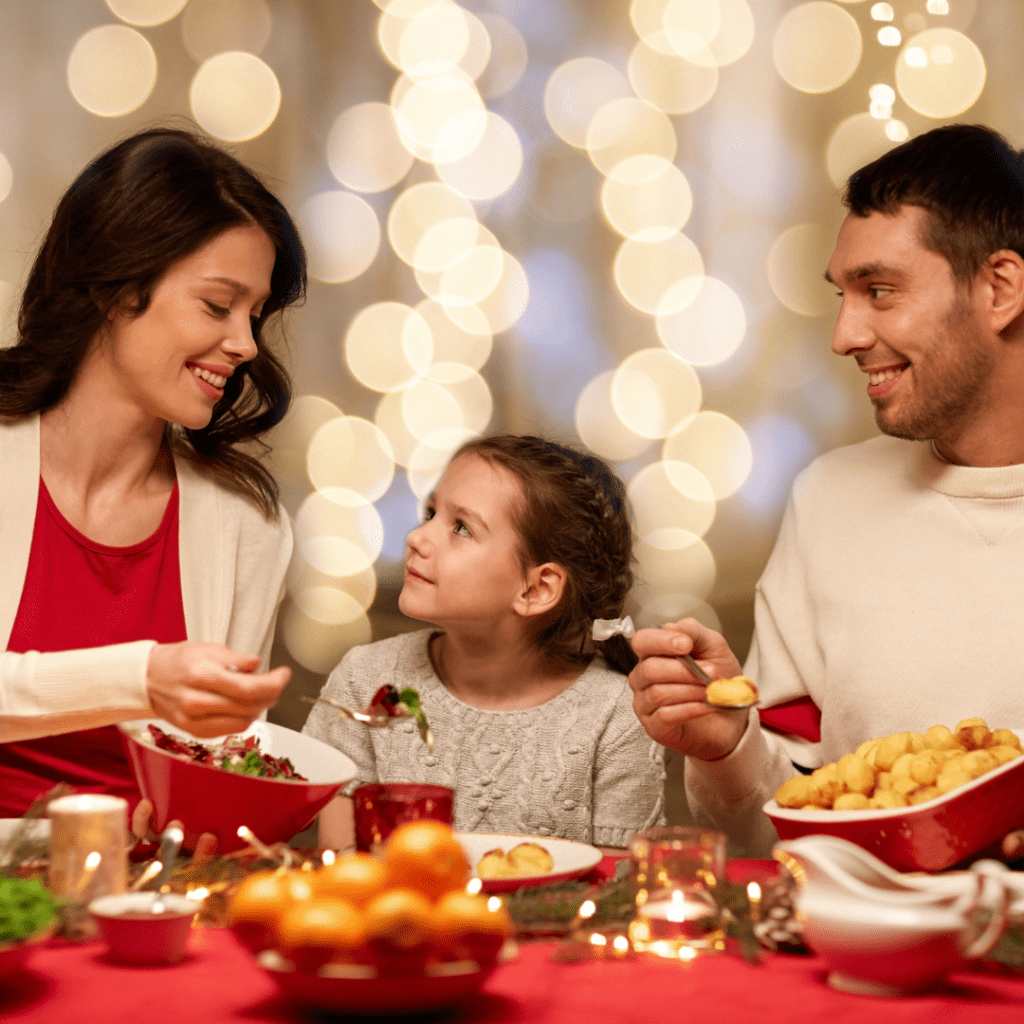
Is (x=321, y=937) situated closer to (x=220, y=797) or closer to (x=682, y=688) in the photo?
(x=220, y=797)

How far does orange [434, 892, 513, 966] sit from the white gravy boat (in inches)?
8.9

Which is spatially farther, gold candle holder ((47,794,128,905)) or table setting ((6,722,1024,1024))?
gold candle holder ((47,794,128,905))

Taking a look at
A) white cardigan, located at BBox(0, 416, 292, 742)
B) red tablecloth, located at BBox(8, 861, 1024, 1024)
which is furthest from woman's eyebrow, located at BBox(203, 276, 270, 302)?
red tablecloth, located at BBox(8, 861, 1024, 1024)

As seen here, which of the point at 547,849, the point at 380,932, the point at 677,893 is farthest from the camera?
the point at 547,849

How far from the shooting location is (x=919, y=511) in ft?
5.66

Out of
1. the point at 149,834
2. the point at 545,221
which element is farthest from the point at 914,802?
the point at 545,221

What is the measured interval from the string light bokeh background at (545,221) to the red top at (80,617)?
73 centimetres

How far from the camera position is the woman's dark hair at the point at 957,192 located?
1677 millimetres

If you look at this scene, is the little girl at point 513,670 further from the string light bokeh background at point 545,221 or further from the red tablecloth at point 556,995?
the red tablecloth at point 556,995

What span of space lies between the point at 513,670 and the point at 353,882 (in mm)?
1239

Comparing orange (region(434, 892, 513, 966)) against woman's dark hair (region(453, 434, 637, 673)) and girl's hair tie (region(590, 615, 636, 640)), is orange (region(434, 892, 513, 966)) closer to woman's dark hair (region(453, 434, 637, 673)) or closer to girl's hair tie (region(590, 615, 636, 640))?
girl's hair tie (region(590, 615, 636, 640))

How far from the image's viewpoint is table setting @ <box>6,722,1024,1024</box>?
0.66 metres

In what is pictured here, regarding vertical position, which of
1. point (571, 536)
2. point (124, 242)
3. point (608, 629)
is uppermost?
point (124, 242)

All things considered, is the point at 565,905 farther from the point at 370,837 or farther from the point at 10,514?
the point at 10,514
